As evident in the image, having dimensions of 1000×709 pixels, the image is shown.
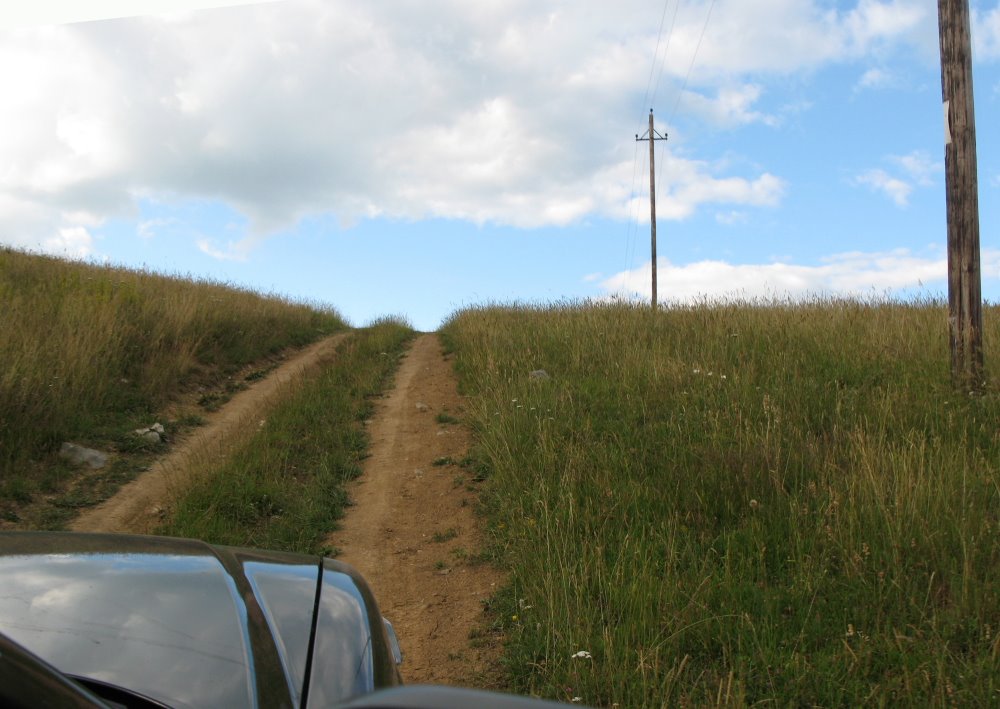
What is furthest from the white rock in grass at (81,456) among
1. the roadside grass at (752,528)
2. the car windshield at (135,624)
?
the car windshield at (135,624)

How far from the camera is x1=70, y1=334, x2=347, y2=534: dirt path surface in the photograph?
238 inches

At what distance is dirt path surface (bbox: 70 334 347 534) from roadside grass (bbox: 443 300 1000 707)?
2.63 m

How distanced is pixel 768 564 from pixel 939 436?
212 centimetres

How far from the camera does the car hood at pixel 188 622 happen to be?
1524 millimetres

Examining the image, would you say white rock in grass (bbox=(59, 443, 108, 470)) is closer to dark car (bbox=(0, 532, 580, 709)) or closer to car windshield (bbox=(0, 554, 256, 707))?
dark car (bbox=(0, 532, 580, 709))

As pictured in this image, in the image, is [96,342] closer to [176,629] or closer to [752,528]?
[752,528]

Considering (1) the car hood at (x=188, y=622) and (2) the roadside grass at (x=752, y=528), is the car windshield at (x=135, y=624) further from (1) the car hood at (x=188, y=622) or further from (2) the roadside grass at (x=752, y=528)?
(2) the roadside grass at (x=752, y=528)

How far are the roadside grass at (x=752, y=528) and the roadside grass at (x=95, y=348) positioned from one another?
159 inches

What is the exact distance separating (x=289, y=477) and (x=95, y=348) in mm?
3762

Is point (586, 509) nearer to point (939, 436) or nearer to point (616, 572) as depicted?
point (616, 572)

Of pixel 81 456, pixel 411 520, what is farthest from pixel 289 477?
pixel 81 456

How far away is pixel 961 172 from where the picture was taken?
24.0 feet

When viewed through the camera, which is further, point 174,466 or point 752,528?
point 174,466

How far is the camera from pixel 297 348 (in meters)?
14.5
